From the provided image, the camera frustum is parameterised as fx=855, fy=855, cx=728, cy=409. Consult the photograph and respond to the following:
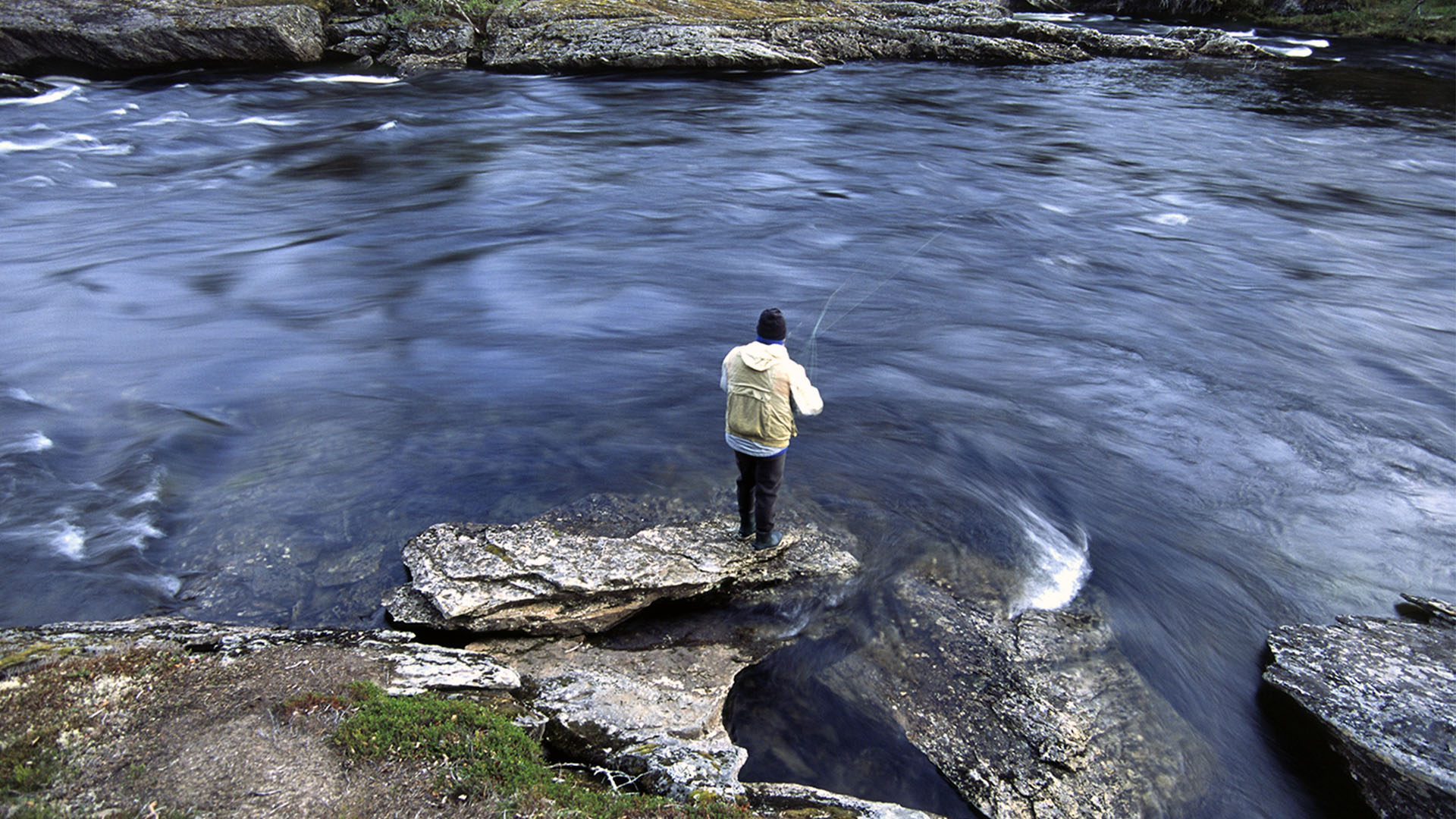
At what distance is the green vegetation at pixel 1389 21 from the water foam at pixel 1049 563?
43186 mm

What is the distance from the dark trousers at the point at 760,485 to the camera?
7812 millimetres

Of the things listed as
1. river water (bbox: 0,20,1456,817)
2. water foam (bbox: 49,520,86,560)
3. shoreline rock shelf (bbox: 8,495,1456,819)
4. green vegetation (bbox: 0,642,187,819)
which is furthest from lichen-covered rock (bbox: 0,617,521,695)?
water foam (bbox: 49,520,86,560)

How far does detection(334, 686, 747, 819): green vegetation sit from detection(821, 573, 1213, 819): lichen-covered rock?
2.13 m

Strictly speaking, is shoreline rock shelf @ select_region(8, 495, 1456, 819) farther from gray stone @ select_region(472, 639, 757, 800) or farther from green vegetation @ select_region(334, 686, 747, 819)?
green vegetation @ select_region(334, 686, 747, 819)

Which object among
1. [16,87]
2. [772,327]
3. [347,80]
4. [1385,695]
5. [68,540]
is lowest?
[1385,695]

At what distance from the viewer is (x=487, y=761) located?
17.0 ft

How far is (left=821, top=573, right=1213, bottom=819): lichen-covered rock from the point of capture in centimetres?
627

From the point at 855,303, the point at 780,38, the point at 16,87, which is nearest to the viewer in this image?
the point at 855,303

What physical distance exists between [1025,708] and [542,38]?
1205 inches

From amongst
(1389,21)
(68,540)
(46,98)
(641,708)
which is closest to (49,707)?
(641,708)

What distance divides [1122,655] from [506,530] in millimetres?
5698

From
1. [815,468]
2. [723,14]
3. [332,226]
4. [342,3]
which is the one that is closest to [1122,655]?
[815,468]

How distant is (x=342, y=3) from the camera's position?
110ft

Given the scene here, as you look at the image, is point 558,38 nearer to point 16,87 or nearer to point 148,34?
point 148,34
